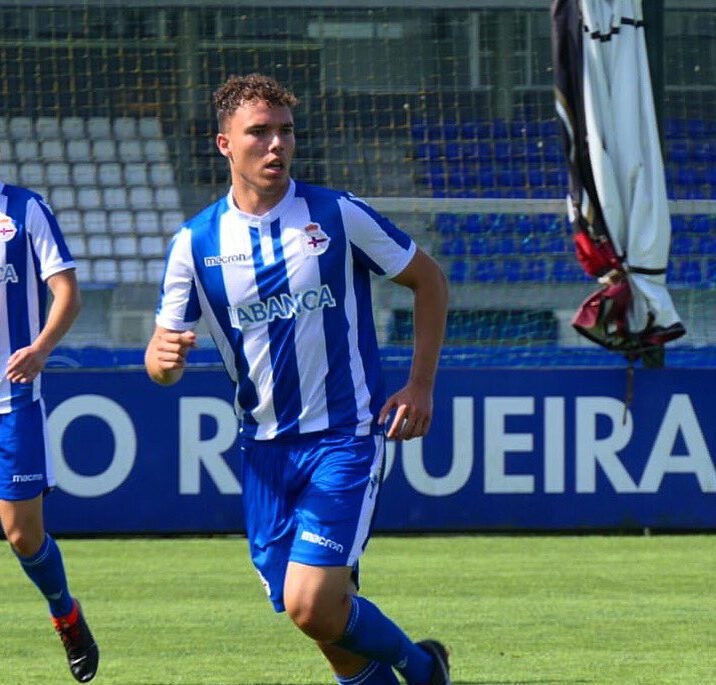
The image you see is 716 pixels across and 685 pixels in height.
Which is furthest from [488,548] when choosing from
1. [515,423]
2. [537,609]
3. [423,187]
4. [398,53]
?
[398,53]

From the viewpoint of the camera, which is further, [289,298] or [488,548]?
[488,548]

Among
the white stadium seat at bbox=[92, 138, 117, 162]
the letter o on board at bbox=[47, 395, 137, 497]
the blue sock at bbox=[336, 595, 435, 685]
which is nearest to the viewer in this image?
the blue sock at bbox=[336, 595, 435, 685]

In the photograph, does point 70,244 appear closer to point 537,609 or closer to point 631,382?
point 631,382

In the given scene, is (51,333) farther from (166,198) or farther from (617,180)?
(166,198)

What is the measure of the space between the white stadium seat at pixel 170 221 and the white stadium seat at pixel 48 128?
Answer: 2.94 feet

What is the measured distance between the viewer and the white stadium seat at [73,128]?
10.9 metres

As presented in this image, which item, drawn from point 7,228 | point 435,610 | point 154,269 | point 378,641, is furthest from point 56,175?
point 378,641

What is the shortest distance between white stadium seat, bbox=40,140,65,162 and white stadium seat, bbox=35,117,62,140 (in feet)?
0.12

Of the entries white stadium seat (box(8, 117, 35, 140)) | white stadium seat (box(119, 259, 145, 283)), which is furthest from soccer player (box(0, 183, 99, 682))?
white stadium seat (box(8, 117, 35, 140))

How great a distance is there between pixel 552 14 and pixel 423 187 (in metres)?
1.57

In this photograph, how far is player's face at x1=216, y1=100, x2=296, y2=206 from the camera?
4168 millimetres

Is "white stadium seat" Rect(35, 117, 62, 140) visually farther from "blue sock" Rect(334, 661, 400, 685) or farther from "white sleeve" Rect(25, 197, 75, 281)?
"blue sock" Rect(334, 661, 400, 685)

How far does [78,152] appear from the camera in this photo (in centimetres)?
1072

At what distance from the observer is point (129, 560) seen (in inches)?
329
